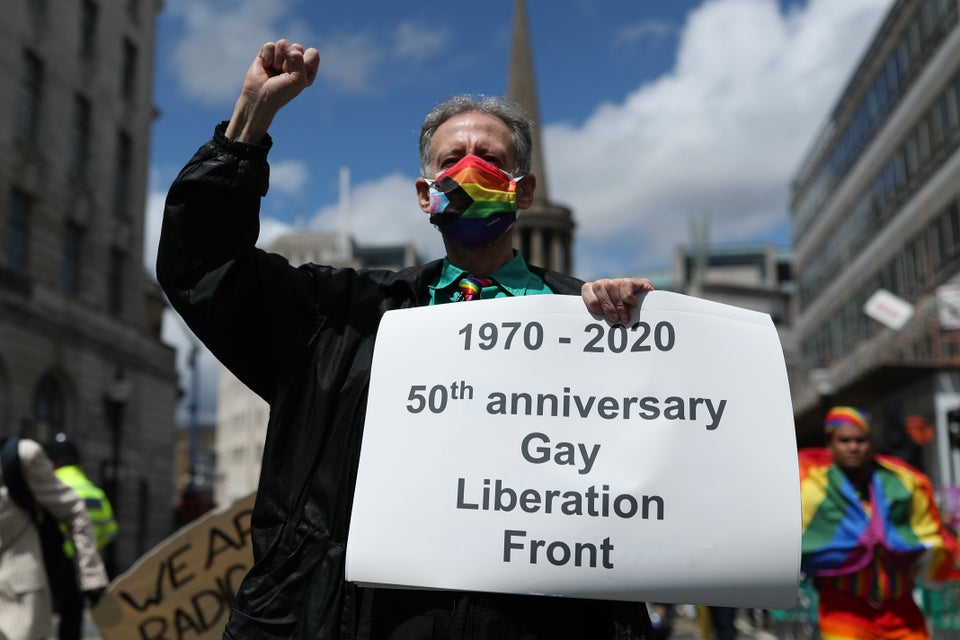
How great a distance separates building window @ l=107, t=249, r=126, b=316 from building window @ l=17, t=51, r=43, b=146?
561cm

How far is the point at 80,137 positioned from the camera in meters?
29.0

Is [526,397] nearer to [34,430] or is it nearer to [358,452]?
[358,452]

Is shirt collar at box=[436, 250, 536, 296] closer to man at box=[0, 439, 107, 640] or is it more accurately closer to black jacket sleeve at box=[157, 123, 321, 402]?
black jacket sleeve at box=[157, 123, 321, 402]

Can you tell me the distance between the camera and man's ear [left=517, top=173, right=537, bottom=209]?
2.51 m

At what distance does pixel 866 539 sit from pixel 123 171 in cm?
3010

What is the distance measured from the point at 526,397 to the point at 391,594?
0.47m

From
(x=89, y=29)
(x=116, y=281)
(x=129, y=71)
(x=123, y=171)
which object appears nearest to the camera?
(x=89, y=29)

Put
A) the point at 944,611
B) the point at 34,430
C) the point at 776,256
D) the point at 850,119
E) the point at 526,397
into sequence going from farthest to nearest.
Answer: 1. the point at 776,256
2. the point at 850,119
3. the point at 34,430
4. the point at 944,611
5. the point at 526,397

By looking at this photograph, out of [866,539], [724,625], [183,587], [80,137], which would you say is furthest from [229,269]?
[80,137]

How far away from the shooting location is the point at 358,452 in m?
2.13

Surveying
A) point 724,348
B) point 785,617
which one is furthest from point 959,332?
point 724,348

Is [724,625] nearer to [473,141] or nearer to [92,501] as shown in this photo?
[92,501]

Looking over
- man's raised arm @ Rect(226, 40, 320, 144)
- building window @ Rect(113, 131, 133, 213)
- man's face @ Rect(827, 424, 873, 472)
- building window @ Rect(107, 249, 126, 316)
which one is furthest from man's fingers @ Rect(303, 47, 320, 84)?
building window @ Rect(113, 131, 133, 213)

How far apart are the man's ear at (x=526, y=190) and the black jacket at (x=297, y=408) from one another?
455 mm
